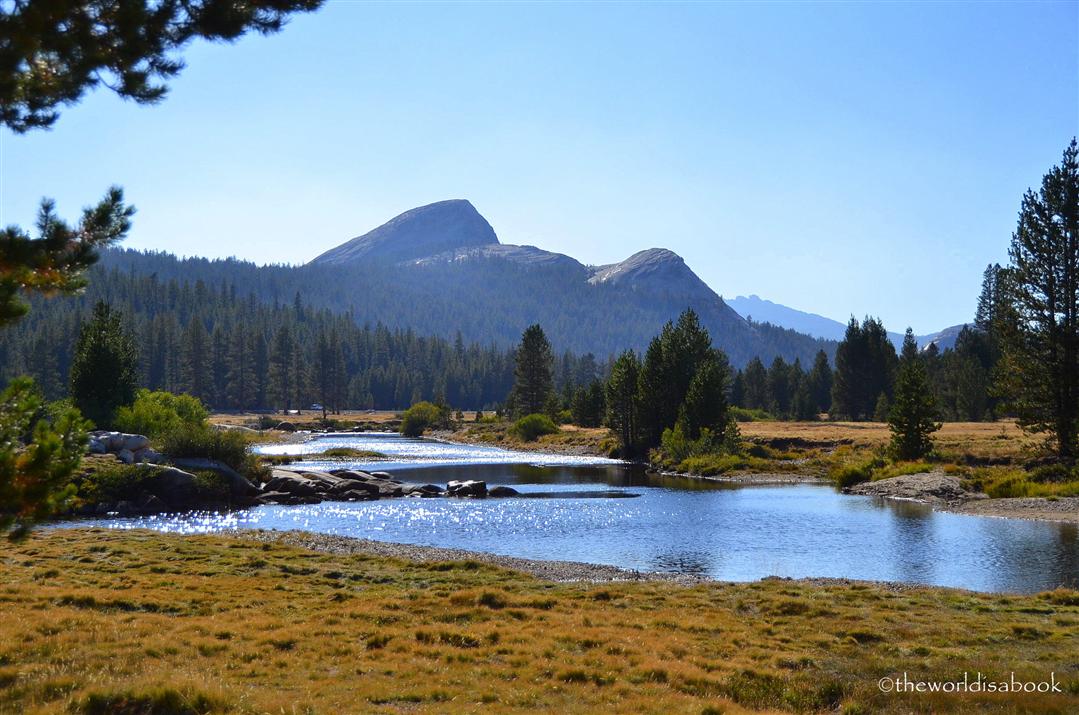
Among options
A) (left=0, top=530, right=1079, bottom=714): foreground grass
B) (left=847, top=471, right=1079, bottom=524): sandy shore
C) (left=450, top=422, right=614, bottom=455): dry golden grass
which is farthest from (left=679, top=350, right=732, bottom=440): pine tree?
(left=0, top=530, right=1079, bottom=714): foreground grass

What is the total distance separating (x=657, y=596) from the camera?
23.7 m

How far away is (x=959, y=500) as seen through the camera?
48.9 metres

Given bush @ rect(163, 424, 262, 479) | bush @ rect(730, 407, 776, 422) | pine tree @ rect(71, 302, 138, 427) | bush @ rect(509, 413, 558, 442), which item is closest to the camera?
bush @ rect(163, 424, 262, 479)

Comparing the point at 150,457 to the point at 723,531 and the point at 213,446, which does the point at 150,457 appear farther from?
the point at 723,531

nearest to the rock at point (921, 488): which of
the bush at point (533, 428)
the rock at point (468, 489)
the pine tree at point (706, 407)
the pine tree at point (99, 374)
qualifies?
the pine tree at point (706, 407)

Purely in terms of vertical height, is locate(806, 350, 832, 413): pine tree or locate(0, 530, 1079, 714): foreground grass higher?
locate(806, 350, 832, 413): pine tree

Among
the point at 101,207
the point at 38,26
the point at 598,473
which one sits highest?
the point at 38,26

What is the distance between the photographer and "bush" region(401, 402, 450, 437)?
456 ft

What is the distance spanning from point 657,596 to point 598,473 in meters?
50.9

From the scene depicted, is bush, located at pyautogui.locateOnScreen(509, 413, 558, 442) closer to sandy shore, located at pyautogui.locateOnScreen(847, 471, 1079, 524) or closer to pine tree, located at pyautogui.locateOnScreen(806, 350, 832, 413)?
pine tree, located at pyautogui.locateOnScreen(806, 350, 832, 413)

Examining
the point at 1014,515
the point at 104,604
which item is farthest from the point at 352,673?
the point at 1014,515

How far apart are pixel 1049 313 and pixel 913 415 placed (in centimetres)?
1206

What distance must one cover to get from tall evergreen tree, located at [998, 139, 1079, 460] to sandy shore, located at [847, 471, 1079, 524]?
796cm

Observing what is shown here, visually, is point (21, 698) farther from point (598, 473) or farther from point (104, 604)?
Answer: point (598, 473)
